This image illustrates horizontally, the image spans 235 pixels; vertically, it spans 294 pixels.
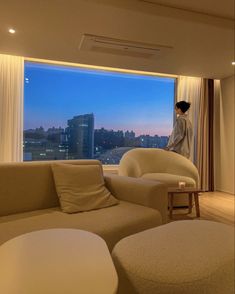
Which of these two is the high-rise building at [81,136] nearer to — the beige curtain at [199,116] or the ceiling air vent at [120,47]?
the ceiling air vent at [120,47]

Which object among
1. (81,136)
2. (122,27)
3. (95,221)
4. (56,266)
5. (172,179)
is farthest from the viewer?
(81,136)

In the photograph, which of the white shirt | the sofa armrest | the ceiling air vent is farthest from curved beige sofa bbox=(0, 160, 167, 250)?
the white shirt

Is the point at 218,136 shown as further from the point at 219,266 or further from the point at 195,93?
the point at 219,266

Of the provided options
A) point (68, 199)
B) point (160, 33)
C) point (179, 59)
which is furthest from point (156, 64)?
point (68, 199)

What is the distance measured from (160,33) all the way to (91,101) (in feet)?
5.82

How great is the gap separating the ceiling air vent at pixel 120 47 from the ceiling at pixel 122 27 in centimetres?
4

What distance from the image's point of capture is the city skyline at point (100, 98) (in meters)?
3.73

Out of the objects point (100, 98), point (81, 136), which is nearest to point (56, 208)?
point (81, 136)

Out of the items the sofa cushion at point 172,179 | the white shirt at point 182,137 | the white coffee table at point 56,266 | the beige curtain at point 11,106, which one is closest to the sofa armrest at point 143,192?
the white coffee table at point 56,266

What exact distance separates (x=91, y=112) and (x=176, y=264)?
3304 mm

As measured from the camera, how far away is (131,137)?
4.26m

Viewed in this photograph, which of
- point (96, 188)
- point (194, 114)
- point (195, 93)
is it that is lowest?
point (96, 188)

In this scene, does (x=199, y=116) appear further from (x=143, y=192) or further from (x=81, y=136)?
(x=143, y=192)

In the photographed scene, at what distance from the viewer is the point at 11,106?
3.38 meters
